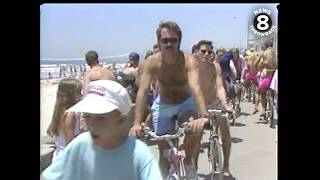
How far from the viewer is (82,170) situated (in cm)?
222

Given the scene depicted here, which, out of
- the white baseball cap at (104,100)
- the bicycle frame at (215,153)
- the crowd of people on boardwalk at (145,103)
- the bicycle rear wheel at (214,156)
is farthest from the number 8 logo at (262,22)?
the white baseball cap at (104,100)

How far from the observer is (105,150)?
220cm

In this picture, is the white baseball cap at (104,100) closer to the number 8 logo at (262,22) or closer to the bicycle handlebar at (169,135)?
the bicycle handlebar at (169,135)

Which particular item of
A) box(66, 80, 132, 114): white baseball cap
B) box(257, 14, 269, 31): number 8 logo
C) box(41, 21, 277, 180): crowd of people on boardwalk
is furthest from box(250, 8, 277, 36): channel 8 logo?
box(66, 80, 132, 114): white baseball cap

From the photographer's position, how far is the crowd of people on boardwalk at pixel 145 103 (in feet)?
7.20

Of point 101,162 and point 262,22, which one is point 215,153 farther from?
point 101,162

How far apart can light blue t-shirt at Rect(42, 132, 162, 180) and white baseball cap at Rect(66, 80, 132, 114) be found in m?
0.12

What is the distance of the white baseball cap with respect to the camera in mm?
2174

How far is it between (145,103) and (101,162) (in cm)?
140

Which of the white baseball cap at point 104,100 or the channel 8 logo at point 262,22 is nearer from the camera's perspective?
the white baseball cap at point 104,100

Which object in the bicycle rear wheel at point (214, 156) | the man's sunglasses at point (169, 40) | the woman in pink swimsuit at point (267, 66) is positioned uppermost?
the man's sunglasses at point (169, 40)
